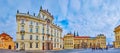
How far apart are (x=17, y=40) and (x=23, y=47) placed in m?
2.52

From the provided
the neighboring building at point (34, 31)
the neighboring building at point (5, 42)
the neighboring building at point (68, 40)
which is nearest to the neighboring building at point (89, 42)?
the neighboring building at point (68, 40)

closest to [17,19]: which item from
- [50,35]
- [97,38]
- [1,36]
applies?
[50,35]

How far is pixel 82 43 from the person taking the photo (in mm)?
165000

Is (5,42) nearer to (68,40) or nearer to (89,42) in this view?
(68,40)

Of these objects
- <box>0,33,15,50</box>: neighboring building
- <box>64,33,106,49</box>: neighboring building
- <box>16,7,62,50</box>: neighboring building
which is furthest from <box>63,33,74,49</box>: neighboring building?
<box>16,7,62,50</box>: neighboring building

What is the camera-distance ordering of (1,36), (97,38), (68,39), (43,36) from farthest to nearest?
1. (97,38)
2. (68,39)
3. (1,36)
4. (43,36)

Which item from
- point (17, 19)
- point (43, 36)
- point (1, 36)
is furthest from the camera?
point (1, 36)

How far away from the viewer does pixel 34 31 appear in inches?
2244

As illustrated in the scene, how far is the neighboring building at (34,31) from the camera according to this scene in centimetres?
5362

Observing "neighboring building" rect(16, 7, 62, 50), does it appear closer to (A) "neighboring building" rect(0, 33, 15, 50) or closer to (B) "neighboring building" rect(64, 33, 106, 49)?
(A) "neighboring building" rect(0, 33, 15, 50)

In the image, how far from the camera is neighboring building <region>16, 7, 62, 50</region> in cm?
5362

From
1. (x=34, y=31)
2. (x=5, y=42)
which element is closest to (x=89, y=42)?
(x=5, y=42)

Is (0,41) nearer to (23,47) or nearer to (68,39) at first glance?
(23,47)

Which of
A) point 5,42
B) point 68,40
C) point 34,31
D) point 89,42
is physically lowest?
point 89,42
